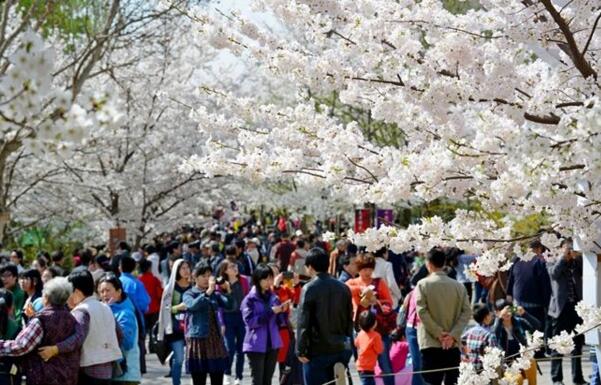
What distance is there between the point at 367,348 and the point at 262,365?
4.56 feet

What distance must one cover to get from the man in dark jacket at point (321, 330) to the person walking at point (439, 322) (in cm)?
95

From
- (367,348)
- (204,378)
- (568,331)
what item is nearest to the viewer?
(367,348)

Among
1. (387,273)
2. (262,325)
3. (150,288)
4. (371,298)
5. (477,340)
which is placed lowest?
(477,340)

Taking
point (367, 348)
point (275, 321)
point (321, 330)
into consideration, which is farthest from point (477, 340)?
point (275, 321)

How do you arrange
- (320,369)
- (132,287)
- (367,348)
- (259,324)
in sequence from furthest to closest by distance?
(132,287) < (259,324) < (367,348) < (320,369)

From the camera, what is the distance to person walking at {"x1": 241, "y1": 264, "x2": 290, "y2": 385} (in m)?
11.4

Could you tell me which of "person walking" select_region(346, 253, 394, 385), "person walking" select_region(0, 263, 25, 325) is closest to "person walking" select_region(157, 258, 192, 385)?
"person walking" select_region(0, 263, 25, 325)

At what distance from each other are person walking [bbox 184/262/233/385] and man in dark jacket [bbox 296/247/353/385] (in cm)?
182

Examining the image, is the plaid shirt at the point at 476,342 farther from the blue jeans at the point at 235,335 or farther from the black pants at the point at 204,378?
the blue jeans at the point at 235,335

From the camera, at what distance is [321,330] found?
9516mm

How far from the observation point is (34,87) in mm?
3125

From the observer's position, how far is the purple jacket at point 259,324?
11438 millimetres

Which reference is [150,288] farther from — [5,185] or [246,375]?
[5,185]

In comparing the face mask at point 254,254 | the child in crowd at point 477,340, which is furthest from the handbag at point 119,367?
the face mask at point 254,254
